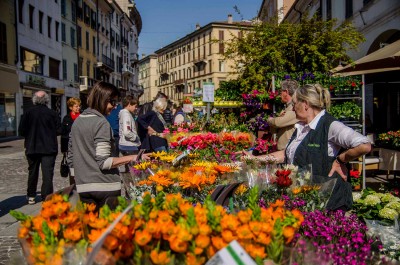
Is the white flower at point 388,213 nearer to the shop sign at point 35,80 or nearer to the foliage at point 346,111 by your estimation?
the foliage at point 346,111

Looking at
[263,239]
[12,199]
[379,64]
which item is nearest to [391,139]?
[379,64]

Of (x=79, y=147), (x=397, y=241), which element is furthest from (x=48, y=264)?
(x=79, y=147)

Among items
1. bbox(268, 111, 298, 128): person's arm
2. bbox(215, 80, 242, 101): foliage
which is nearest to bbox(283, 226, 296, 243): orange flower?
bbox(268, 111, 298, 128): person's arm

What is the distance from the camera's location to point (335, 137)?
133 inches

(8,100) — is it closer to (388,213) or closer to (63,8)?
(63,8)

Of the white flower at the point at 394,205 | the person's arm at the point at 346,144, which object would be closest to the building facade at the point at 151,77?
the person's arm at the point at 346,144

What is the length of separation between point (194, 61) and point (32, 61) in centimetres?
4996

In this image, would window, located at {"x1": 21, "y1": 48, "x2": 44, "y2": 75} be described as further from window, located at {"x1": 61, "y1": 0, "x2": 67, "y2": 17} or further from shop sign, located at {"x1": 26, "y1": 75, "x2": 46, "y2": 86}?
window, located at {"x1": 61, "y1": 0, "x2": 67, "y2": 17}

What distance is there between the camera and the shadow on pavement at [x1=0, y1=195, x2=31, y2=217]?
6.99m

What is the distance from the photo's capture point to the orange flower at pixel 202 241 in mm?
1500

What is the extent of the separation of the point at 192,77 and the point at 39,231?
77.0m

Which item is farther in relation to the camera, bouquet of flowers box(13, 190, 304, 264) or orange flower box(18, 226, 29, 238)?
orange flower box(18, 226, 29, 238)

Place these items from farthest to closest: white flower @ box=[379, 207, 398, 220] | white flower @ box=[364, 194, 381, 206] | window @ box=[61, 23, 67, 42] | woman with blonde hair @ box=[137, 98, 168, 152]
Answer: window @ box=[61, 23, 67, 42] < woman with blonde hair @ box=[137, 98, 168, 152] < white flower @ box=[364, 194, 381, 206] < white flower @ box=[379, 207, 398, 220]

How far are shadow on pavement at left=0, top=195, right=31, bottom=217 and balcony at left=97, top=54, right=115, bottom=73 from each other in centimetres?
3759
